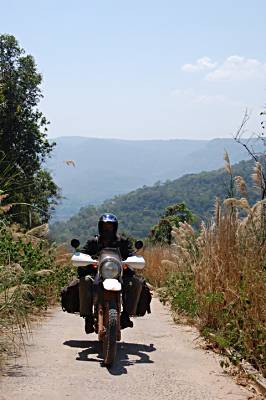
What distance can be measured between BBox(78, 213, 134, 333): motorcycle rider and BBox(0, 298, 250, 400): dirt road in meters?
0.37

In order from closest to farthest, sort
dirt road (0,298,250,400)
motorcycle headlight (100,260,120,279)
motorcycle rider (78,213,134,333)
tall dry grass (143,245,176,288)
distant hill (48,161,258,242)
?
dirt road (0,298,250,400), motorcycle headlight (100,260,120,279), motorcycle rider (78,213,134,333), tall dry grass (143,245,176,288), distant hill (48,161,258,242)

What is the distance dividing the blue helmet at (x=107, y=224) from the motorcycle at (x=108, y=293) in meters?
0.48

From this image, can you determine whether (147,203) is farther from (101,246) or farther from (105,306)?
(105,306)

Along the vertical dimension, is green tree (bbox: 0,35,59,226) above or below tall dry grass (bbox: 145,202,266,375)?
above

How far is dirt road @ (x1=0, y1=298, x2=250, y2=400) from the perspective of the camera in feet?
18.4

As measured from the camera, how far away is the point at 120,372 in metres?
6.48

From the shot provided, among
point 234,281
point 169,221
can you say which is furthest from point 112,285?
point 169,221

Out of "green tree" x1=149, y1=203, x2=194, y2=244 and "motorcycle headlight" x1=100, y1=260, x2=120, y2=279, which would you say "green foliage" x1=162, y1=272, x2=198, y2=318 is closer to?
"motorcycle headlight" x1=100, y1=260, x2=120, y2=279

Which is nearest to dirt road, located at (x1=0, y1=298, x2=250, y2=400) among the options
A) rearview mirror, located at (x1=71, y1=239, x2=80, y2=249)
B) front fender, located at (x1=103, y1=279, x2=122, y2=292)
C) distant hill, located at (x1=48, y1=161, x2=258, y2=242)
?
front fender, located at (x1=103, y1=279, x2=122, y2=292)

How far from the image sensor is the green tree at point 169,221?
35.3 meters

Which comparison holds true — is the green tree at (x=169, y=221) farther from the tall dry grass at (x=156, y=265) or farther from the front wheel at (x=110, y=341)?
the front wheel at (x=110, y=341)

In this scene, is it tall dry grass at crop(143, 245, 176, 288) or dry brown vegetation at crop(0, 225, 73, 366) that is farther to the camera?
tall dry grass at crop(143, 245, 176, 288)

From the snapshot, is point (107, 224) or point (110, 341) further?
point (107, 224)

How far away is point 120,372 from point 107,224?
6.59ft
